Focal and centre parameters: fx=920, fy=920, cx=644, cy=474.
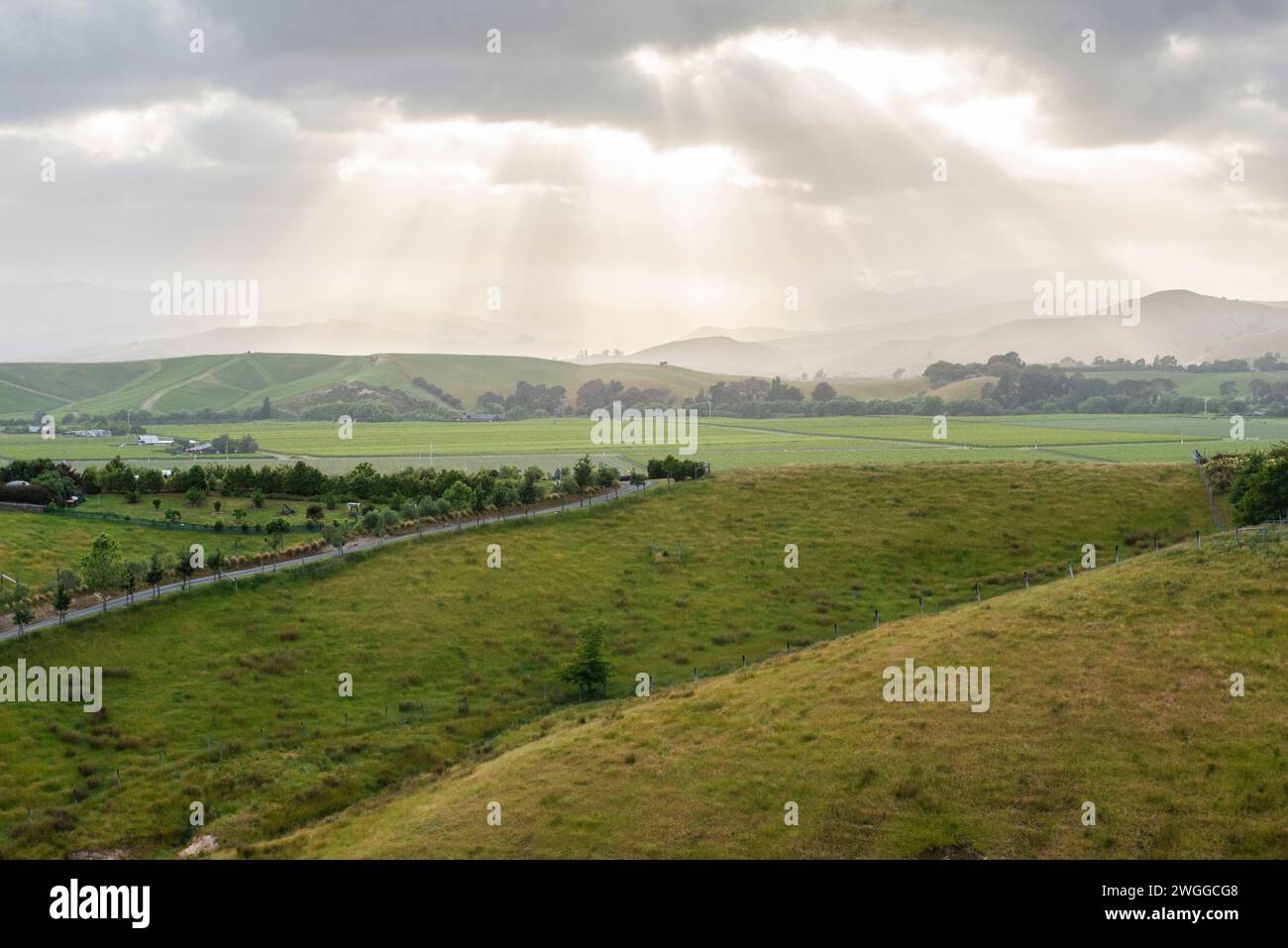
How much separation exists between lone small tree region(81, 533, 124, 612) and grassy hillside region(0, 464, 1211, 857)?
3730mm

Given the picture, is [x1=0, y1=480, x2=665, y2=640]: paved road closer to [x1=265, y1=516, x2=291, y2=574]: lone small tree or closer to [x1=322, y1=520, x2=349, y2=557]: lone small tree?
[x1=322, y1=520, x2=349, y2=557]: lone small tree

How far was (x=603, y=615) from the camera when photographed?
71562 millimetres

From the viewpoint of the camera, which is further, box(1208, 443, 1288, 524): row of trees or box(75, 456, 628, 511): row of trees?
box(75, 456, 628, 511): row of trees

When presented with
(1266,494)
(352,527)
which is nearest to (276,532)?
(352,527)

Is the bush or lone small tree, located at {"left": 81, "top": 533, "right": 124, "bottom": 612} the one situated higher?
the bush

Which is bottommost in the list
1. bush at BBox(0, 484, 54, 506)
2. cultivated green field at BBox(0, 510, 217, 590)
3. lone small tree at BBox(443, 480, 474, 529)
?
cultivated green field at BBox(0, 510, 217, 590)

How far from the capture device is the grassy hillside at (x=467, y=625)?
46.1 m

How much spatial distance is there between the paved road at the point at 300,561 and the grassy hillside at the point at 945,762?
31.3 meters

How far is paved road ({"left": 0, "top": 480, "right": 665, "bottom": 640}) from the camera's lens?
61366mm

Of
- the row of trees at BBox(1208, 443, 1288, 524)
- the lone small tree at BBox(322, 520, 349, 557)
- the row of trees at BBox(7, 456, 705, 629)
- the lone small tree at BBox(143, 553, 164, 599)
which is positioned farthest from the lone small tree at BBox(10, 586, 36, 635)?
the row of trees at BBox(1208, 443, 1288, 524)

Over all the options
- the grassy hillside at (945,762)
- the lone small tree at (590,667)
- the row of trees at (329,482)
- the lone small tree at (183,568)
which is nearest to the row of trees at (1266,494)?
the grassy hillside at (945,762)

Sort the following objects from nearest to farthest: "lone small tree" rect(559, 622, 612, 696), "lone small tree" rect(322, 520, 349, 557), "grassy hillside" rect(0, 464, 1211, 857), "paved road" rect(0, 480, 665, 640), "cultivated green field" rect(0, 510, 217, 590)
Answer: "grassy hillside" rect(0, 464, 1211, 857), "lone small tree" rect(559, 622, 612, 696), "paved road" rect(0, 480, 665, 640), "cultivated green field" rect(0, 510, 217, 590), "lone small tree" rect(322, 520, 349, 557)

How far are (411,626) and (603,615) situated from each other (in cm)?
1451
